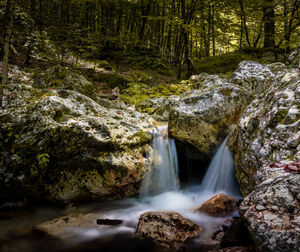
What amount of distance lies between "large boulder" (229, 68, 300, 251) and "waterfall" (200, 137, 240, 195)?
679 millimetres

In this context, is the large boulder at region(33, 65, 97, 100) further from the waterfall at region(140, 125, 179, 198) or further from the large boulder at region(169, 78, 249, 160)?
the large boulder at region(169, 78, 249, 160)

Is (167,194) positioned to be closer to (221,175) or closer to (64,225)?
(221,175)

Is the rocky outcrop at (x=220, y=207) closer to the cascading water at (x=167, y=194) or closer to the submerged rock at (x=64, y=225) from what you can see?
the cascading water at (x=167, y=194)

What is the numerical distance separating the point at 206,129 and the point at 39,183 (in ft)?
13.0

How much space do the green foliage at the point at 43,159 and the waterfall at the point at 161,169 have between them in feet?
6.98

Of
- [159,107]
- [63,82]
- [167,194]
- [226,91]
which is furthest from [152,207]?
[63,82]

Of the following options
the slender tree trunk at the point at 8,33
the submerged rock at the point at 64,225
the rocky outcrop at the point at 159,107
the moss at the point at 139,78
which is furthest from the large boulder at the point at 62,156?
the moss at the point at 139,78

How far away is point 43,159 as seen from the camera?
390cm

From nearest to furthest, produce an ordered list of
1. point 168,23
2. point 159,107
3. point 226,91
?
point 226,91 → point 159,107 → point 168,23

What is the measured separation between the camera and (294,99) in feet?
9.28

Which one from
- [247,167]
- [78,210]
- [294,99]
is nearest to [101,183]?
[78,210]

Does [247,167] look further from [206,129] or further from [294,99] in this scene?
[206,129]

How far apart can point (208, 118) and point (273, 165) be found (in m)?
2.94

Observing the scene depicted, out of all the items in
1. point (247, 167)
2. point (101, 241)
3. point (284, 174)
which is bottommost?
point (101, 241)
